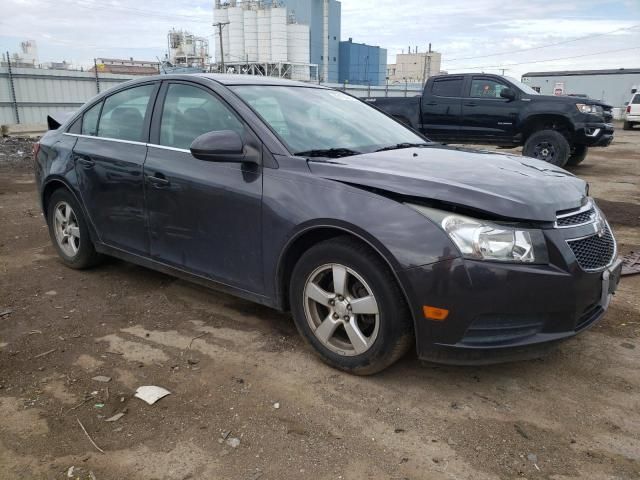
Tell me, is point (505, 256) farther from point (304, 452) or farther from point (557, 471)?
point (304, 452)

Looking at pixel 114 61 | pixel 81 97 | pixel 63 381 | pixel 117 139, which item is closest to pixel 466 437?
pixel 63 381

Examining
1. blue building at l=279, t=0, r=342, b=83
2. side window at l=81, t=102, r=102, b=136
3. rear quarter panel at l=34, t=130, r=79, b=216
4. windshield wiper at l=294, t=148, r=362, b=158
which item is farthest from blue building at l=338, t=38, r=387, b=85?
windshield wiper at l=294, t=148, r=362, b=158

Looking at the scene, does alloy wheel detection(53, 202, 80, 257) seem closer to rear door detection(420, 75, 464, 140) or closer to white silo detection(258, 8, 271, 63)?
rear door detection(420, 75, 464, 140)

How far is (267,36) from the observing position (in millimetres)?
49031

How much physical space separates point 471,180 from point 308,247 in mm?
989

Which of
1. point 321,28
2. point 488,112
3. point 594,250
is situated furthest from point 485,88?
point 321,28

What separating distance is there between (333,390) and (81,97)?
78.4ft

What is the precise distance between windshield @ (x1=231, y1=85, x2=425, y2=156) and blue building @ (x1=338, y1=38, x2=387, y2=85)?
2254 inches

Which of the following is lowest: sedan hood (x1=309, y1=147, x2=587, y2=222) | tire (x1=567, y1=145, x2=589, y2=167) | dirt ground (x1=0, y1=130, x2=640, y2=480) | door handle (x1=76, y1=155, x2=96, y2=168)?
dirt ground (x1=0, y1=130, x2=640, y2=480)

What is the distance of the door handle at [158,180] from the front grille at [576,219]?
2.48 metres

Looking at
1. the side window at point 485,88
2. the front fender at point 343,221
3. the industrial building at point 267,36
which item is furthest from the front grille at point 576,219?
the industrial building at point 267,36

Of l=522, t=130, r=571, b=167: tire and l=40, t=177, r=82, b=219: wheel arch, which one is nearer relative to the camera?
l=40, t=177, r=82, b=219: wheel arch

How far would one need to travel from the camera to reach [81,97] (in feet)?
76.1

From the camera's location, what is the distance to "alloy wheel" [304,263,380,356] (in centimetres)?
284
